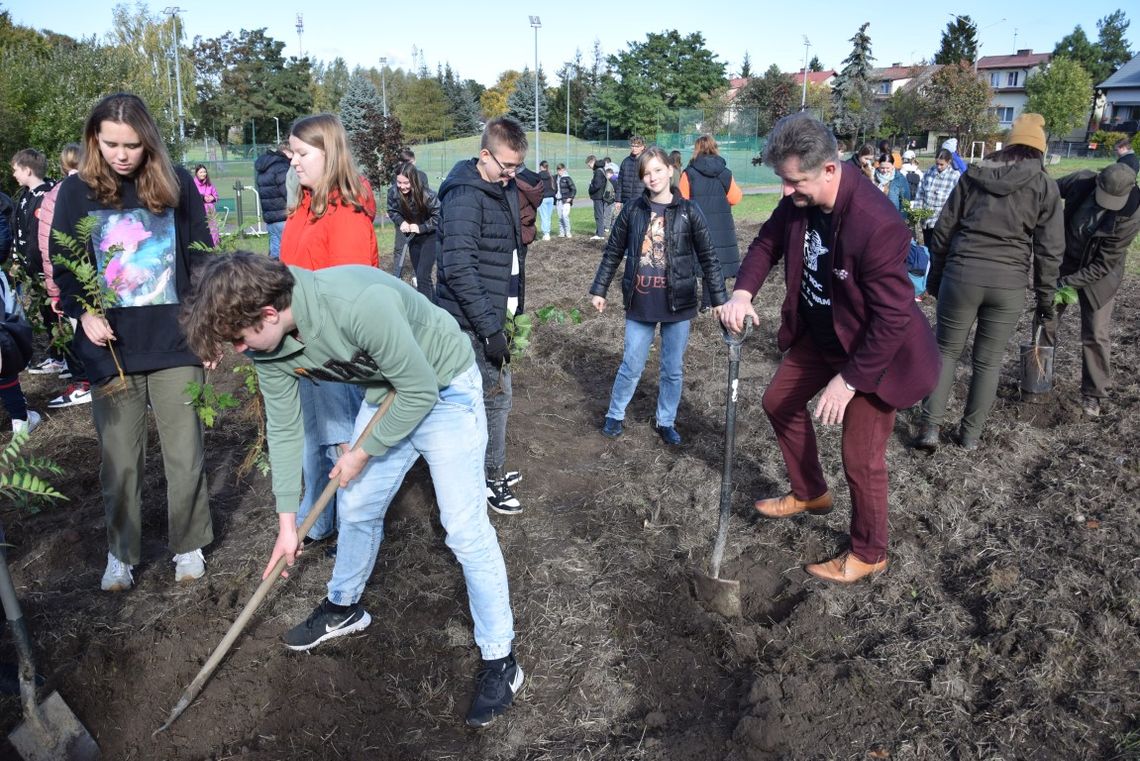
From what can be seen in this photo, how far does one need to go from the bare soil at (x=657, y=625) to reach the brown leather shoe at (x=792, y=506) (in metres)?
0.09

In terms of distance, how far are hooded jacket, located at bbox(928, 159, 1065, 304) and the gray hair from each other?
2122 mm

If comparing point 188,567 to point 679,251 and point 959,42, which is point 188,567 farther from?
point 959,42

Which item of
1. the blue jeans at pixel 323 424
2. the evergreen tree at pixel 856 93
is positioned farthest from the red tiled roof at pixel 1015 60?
the blue jeans at pixel 323 424

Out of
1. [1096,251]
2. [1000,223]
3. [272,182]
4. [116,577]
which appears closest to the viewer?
[116,577]

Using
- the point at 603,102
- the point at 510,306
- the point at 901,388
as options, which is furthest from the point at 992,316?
the point at 603,102

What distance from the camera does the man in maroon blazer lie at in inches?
122

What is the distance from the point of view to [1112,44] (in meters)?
76.9

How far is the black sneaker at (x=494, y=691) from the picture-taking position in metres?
2.89

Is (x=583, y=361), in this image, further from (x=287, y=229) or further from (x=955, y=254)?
(x=287, y=229)

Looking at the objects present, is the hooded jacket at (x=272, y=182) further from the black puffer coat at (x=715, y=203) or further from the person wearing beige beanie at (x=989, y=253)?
the person wearing beige beanie at (x=989, y=253)

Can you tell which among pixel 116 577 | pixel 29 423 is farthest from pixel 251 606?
pixel 29 423

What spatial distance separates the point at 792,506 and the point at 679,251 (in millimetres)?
1761

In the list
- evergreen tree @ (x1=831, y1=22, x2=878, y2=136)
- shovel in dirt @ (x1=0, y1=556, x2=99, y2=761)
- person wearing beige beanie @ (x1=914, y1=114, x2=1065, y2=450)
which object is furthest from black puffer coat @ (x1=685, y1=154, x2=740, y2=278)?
evergreen tree @ (x1=831, y1=22, x2=878, y2=136)

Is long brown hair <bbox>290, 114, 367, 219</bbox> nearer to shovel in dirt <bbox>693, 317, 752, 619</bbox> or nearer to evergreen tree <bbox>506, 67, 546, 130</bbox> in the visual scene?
shovel in dirt <bbox>693, 317, 752, 619</bbox>
